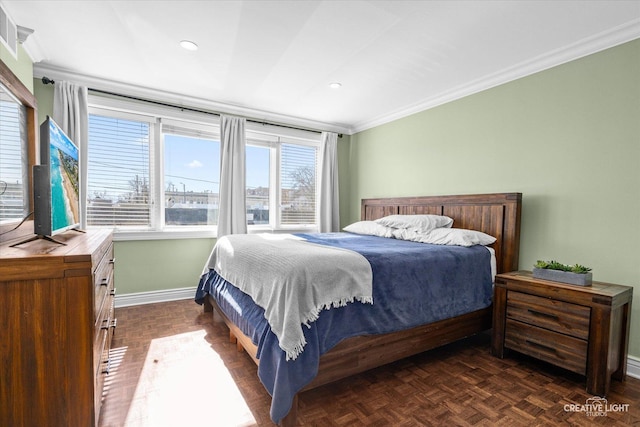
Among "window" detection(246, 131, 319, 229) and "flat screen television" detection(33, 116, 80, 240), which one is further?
"window" detection(246, 131, 319, 229)

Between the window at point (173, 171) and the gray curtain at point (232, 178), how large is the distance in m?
0.22

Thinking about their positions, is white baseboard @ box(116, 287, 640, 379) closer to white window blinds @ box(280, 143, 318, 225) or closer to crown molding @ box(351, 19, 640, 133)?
white window blinds @ box(280, 143, 318, 225)

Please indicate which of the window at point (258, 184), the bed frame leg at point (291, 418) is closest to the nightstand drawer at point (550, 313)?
the bed frame leg at point (291, 418)

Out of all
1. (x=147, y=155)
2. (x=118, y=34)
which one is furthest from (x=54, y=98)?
(x=118, y=34)

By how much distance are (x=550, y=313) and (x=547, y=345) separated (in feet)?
0.74

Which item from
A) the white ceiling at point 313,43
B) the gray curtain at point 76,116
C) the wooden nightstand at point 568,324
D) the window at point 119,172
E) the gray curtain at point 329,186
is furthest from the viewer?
the gray curtain at point 329,186

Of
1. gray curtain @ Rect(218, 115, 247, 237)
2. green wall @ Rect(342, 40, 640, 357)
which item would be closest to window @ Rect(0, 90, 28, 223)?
gray curtain @ Rect(218, 115, 247, 237)

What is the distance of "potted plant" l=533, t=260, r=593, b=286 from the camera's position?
2.06m

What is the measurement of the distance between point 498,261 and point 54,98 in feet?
15.0

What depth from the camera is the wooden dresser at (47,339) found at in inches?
43.3

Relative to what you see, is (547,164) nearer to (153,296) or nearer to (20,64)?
(153,296)

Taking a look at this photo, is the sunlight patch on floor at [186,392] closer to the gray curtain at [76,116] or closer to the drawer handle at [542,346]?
the gray curtain at [76,116]

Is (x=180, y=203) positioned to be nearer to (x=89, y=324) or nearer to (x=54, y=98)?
(x=54, y=98)

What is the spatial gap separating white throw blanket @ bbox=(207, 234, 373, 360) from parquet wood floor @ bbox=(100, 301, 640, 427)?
0.54 m
